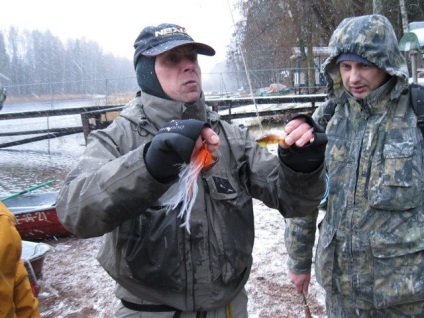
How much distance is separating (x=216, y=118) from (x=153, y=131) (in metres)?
0.36

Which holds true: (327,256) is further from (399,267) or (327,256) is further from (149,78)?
(149,78)

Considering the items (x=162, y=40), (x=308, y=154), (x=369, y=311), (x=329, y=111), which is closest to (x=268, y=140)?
(x=308, y=154)

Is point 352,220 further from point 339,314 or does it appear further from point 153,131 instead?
point 153,131

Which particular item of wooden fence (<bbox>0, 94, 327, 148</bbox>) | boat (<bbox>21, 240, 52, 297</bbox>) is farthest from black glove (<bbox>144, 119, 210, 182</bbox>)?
wooden fence (<bbox>0, 94, 327, 148</bbox>)

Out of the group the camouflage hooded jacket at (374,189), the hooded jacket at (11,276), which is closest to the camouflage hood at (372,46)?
the camouflage hooded jacket at (374,189)

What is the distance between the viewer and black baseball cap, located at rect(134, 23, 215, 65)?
1.86 meters

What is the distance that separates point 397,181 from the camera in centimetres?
213

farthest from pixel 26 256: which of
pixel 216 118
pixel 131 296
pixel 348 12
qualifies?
pixel 348 12

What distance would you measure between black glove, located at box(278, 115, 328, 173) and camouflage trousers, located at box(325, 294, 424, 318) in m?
1.15

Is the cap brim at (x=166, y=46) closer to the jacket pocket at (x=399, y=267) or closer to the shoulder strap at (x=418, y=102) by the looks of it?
the shoulder strap at (x=418, y=102)

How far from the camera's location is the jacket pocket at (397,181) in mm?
2109

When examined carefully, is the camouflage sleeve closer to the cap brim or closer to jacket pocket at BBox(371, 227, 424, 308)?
jacket pocket at BBox(371, 227, 424, 308)

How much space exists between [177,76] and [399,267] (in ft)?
5.31

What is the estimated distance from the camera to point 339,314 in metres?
2.43
